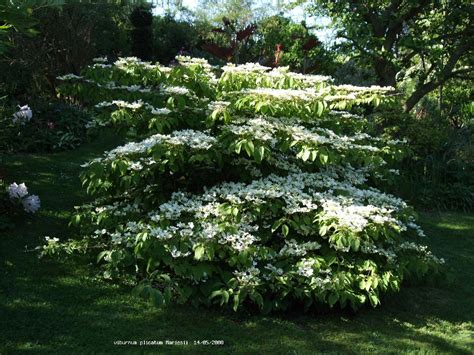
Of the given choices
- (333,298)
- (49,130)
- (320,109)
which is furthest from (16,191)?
(49,130)

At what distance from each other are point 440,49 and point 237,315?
A: 6.96 meters

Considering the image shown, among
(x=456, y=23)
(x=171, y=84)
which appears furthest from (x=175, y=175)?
(x=456, y=23)

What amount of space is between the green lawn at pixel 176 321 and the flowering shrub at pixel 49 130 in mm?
3562

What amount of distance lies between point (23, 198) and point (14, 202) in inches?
3.7

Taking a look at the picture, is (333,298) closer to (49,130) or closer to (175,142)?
(175,142)

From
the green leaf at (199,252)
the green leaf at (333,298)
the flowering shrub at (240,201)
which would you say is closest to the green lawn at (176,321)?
the flowering shrub at (240,201)

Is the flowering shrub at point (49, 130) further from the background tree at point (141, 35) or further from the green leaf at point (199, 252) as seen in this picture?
the background tree at point (141, 35)

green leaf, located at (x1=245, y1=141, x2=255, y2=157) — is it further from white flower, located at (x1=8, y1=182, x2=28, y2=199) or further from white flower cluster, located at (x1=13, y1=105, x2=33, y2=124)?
white flower cluster, located at (x1=13, y1=105, x2=33, y2=124)

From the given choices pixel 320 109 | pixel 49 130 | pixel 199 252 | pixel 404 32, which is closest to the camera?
pixel 199 252

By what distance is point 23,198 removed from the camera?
526 cm

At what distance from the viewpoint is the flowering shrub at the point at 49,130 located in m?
8.23

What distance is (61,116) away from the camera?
9266 millimetres

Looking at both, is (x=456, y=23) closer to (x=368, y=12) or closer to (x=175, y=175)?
(x=368, y=12)

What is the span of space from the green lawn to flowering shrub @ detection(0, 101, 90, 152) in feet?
11.7
